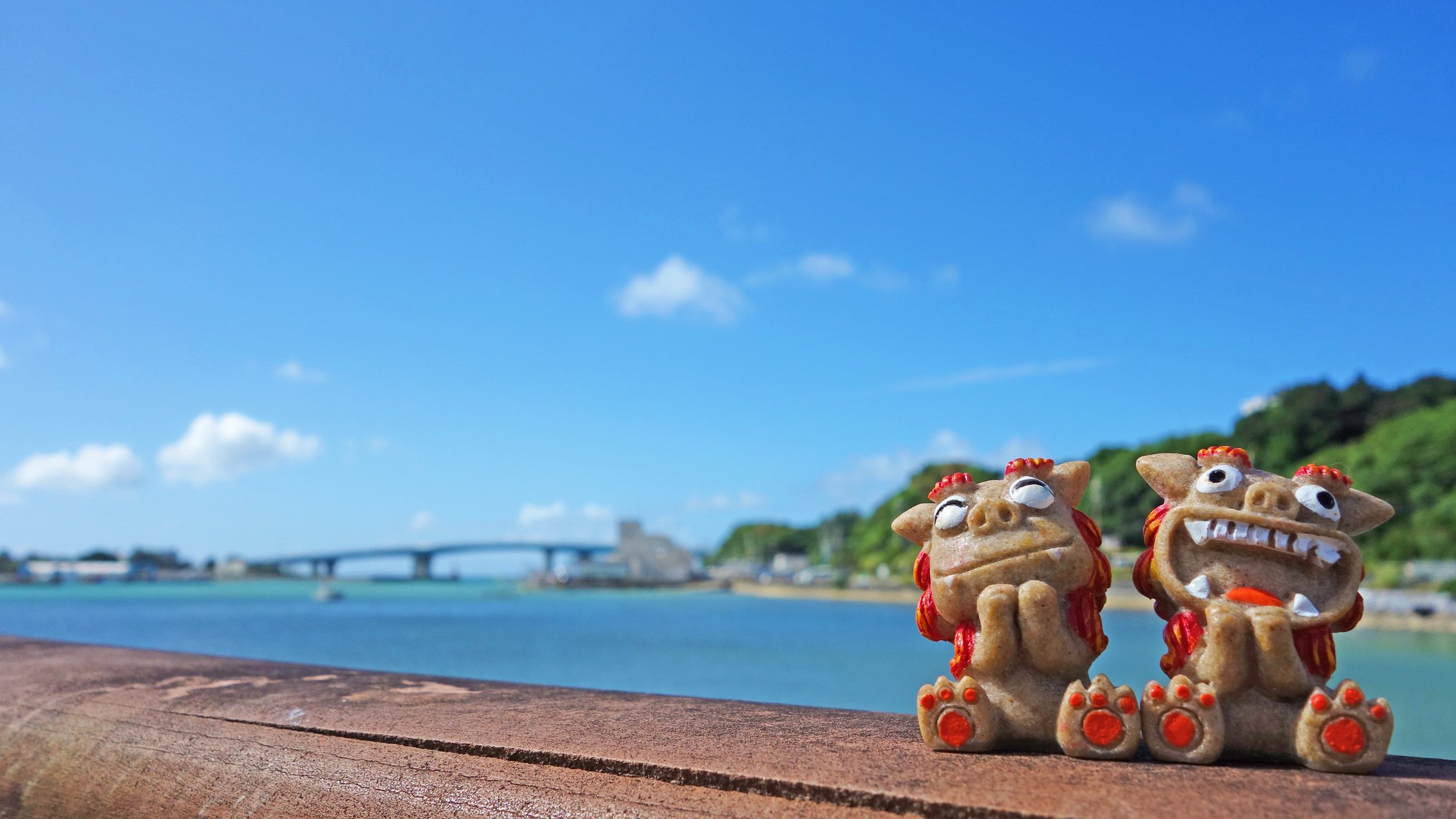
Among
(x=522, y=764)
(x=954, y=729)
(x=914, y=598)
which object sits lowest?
(x=914, y=598)

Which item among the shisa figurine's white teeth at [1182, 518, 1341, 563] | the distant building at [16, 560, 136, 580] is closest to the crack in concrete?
the shisa figurine's white teeth at [1182, 518, 1341, 563]

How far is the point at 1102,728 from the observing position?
3.30m

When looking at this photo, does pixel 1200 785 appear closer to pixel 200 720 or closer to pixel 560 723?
pixel 560 723

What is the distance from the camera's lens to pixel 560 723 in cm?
419

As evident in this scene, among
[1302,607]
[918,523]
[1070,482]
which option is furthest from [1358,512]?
[918,523]

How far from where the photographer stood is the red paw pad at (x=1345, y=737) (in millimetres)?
3133

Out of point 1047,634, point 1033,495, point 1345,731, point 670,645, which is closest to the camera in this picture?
point 1345,731

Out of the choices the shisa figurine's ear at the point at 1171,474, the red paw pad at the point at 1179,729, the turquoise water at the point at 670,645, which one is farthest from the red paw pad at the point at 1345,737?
the turquoise water at the point at 670,645

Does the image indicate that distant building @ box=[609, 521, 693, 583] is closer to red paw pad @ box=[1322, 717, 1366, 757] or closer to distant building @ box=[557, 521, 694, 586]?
distant building @ box=[557, 521, 694, 586]

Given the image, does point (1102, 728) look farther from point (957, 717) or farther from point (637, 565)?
point (637, 565)

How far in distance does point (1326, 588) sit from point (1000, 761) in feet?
4.05

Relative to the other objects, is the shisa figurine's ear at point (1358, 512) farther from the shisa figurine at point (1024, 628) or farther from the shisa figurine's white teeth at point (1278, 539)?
the shisa figurine at point (1024, 628)

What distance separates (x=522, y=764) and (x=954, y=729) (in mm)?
1538

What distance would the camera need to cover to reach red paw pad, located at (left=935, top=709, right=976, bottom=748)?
3.47 metres
